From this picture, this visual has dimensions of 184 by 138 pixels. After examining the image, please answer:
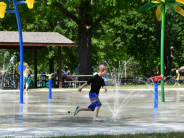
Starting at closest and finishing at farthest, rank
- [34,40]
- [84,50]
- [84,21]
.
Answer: [34,40] → [84,21] → [84,50]

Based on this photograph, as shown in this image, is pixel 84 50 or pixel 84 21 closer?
pixel 84 21

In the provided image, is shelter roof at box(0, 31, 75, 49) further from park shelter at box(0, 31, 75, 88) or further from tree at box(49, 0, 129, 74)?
tree at box(49, 0, 129, 74)

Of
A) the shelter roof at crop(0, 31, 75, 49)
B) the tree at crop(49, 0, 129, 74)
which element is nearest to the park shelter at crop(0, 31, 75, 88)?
the shelter roof at crop(0, 31, 75, 49)

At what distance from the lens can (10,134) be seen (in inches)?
272

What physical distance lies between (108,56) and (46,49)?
32.2 feet

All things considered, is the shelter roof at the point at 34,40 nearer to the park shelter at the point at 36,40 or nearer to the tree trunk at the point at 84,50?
the park shelter at the point at 36,40

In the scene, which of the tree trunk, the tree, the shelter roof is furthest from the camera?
the tree trunk

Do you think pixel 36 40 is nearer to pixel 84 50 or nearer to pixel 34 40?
pixel 34 40

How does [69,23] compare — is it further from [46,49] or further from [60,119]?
[60,119]

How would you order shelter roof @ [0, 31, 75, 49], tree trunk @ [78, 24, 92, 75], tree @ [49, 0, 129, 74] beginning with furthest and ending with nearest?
tree trunk @ [78, 24, 92, 75], tree @ [49, 0, 129, 74], shelter roof @ [0, 31, 75, 49]

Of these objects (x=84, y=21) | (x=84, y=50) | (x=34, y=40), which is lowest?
(x=84, y=50)

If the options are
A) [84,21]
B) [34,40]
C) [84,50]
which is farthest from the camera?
[84,50]

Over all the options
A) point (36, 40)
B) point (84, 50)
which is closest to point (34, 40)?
point (36, 40)

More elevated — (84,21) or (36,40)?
(84,21)
